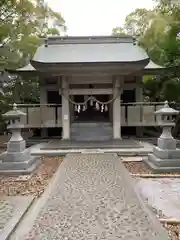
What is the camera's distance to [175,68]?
51.4 ft

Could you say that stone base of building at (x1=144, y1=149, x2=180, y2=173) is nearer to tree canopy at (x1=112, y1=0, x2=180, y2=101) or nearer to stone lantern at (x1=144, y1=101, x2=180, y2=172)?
stone lantern at (x1=144, y1=101, x2=180, y2=172)

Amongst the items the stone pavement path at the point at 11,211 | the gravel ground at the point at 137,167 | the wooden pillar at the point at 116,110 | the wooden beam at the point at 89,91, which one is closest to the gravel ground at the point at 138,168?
the gravel ground at the point at 137,167

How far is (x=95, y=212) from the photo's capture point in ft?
15.5

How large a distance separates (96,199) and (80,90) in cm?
915

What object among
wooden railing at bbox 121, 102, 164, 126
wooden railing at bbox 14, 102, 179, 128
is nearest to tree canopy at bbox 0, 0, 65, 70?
wooden railing at bbox 14, 102, 179, 128

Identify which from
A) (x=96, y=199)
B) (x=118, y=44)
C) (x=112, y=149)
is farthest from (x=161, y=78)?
(x=96, y=199)

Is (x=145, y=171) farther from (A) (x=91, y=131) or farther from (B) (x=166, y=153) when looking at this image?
(A) (x=91, y=131)

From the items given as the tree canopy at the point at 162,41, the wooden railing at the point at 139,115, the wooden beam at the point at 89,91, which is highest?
the tree canopy at the point at 162,41

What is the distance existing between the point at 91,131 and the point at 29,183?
770 centimetres

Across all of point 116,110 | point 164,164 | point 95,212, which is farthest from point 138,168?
point 116,110

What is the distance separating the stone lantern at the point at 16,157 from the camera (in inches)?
333

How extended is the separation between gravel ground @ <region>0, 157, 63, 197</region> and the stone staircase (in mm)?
5229

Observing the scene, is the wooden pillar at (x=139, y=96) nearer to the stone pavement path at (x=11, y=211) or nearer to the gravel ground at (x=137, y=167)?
the gravel ground at (x=137, y=167)

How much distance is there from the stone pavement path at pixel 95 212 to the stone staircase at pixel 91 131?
671 centimetres
